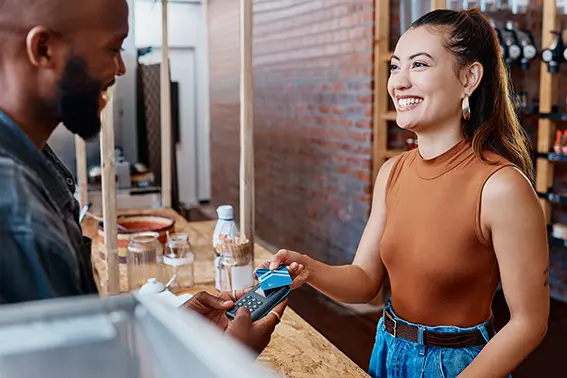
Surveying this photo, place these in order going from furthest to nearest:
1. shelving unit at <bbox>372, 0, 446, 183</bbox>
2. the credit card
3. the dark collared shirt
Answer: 1. shelving unit at <bbox>372, 0, 446, 183</bbox>
2. the credit card
3. the dark collared shirt

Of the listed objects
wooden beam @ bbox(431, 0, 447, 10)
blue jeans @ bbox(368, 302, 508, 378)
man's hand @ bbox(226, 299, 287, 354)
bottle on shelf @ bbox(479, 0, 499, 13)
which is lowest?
blue jeans @ bbox(368, 302, 508, 378)

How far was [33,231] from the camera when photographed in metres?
0.61

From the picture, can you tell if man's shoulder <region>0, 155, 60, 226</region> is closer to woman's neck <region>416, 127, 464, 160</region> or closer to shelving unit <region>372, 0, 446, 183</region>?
A: woman's neck <region>416, 127, 464, 160</region>

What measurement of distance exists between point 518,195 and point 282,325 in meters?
0.74

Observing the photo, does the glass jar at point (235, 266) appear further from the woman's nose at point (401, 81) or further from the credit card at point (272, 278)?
the woman's nose at point (401, 81)

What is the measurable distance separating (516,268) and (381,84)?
267 cm

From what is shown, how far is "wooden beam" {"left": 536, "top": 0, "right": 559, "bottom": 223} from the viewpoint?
3428 mm

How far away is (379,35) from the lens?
3.73 metres

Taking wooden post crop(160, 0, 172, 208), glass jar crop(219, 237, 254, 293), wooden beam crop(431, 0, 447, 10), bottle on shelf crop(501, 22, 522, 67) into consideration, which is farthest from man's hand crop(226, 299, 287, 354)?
bottle on shelf crop(501, 22, 522, 67)

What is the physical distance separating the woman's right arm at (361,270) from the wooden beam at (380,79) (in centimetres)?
228

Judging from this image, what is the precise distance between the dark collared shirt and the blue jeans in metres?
0.88

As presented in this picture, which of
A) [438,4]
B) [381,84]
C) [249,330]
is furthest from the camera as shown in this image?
[381,84]

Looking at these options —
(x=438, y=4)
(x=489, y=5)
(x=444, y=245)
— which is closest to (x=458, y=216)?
(x=444, y=245)

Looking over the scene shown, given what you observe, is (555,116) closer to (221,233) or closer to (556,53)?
(556,53)
